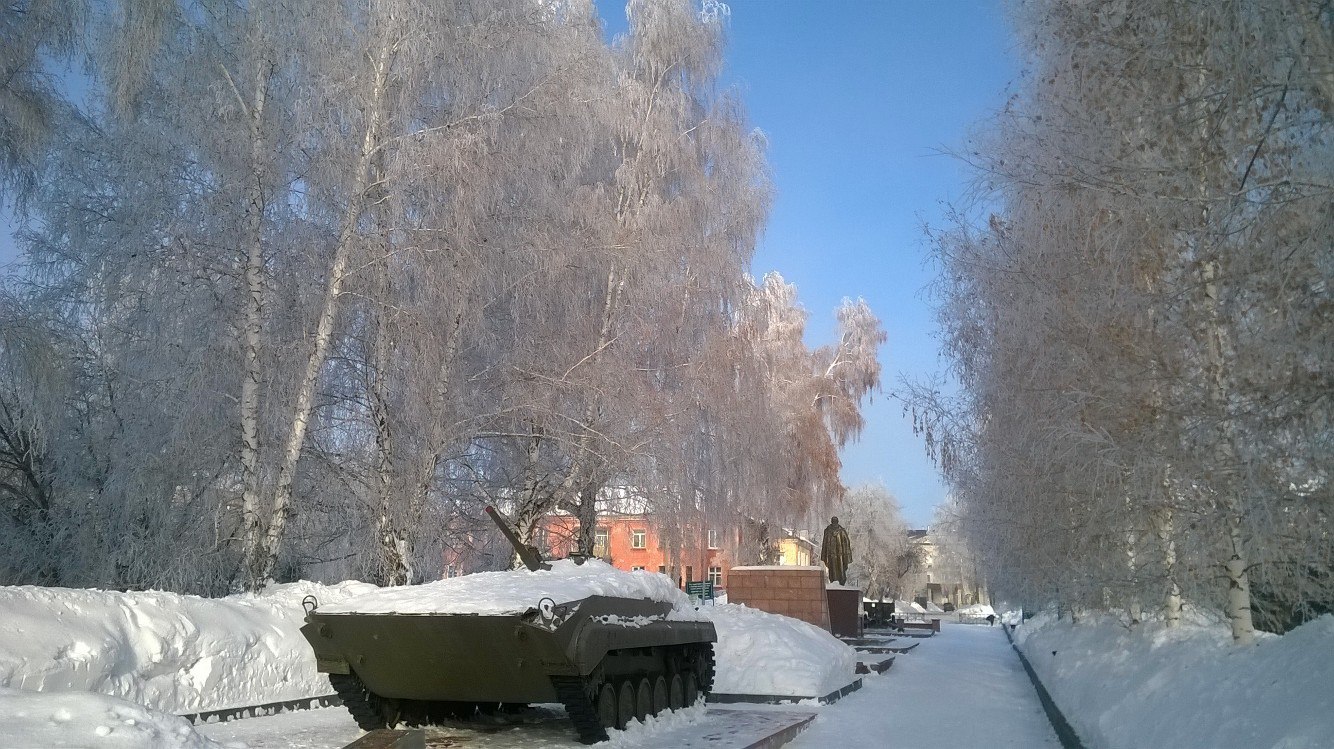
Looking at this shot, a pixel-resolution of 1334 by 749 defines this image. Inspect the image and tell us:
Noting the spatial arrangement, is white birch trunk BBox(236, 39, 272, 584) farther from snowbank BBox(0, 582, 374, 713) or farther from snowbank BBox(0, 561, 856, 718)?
snowbank BBox(0, 582, 374, 713)

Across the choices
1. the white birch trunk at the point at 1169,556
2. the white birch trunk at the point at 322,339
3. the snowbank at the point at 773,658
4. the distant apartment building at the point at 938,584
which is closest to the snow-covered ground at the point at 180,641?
the white birch trunk at the point at 322,339

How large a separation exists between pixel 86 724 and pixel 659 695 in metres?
6.74

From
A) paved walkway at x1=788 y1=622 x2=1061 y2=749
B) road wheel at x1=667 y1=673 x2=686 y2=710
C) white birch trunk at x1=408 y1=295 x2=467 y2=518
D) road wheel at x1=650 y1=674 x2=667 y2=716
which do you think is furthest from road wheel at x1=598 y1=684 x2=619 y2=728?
white birch trunk at x1=408 y1=295 x2=467 y2=518

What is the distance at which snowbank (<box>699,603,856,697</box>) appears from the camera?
13.1 meters

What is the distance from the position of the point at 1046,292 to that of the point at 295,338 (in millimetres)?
8948

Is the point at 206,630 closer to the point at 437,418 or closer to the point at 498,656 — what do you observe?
the point at 498,656

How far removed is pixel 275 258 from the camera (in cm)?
1388

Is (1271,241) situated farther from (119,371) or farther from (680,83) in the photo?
(680,83)

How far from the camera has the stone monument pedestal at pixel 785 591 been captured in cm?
1969

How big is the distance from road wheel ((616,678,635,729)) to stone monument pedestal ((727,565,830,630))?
1041 centimetres

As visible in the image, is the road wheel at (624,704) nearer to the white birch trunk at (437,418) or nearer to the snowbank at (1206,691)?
the snowbank at (1206,691)

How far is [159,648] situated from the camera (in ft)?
28.2

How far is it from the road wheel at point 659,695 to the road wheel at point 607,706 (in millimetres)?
1012

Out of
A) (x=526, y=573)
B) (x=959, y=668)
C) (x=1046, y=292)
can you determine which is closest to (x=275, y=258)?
(x=526, y=573)
